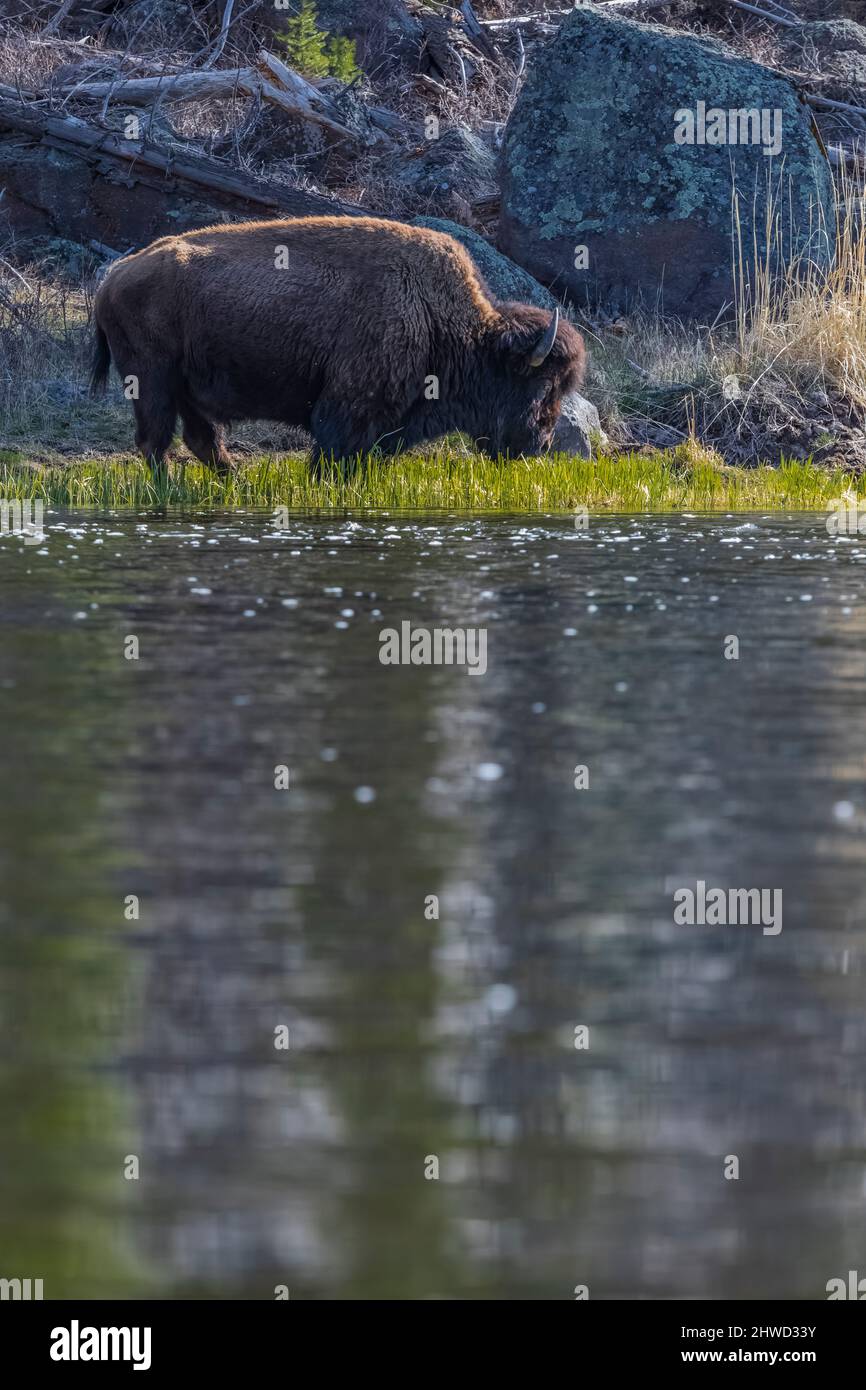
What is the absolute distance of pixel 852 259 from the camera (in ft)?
51.5

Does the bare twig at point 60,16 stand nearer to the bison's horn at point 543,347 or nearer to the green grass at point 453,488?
the green grass at point 453,488

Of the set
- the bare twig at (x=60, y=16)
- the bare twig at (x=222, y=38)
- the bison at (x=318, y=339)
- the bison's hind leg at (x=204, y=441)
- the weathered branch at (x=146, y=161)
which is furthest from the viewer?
the bare twig at (x=60, y=16)

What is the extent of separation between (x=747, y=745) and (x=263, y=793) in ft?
4.40

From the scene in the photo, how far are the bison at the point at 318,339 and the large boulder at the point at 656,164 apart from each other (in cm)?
429

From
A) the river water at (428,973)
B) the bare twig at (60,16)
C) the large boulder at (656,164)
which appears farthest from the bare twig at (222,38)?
the river water at (428,973)

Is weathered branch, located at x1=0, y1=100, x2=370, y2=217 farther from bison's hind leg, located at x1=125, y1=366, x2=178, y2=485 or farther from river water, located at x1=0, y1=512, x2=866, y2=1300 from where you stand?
river water, located at x1=0, y1=512, x2=866, y2=1300

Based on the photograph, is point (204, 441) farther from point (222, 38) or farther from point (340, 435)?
point (222, 38)

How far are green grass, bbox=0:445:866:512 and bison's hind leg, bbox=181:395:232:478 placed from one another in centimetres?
16

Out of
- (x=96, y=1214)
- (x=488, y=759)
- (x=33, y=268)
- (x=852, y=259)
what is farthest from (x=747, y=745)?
(x=33, y=268)

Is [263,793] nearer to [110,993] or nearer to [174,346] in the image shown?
[110,993]

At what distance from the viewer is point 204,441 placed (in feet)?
44.0

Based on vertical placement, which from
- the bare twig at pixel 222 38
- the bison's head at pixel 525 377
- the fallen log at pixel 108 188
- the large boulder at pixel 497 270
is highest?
the bare twig at pixel 222 38

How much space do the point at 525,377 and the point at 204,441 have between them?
2283 millimetres

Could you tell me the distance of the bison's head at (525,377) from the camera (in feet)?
43.6
